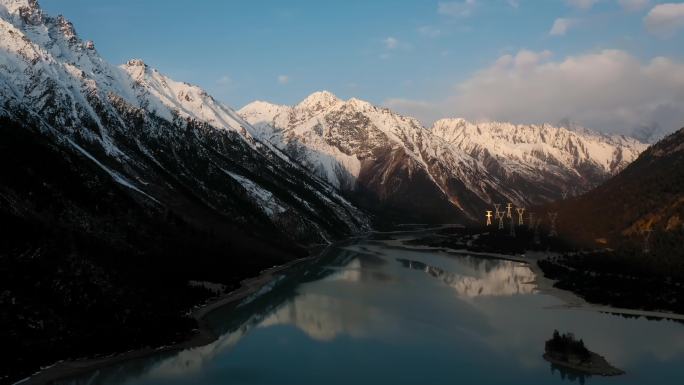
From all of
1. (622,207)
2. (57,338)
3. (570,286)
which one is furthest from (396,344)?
(622,207)

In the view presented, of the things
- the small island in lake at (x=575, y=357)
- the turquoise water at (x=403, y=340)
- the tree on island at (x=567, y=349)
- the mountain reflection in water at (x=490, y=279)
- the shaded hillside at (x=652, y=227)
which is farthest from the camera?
the shaded hillside at (x=652, y=227)

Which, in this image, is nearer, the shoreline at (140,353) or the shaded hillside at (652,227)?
the shoreline at (140,353)

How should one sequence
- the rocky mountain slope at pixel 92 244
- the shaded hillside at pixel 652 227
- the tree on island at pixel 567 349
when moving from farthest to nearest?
the shaded hillside at pixel 652 227, the tree on island at pixel 567 349, the rocky mountain slope at pixel 92 244

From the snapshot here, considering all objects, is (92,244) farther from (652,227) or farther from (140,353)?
(652,227)

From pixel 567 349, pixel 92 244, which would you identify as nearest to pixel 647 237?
pixel 567 349

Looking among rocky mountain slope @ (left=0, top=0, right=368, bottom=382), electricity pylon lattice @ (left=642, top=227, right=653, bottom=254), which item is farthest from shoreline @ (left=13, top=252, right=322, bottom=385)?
electricity pylon lattice @ (left=642, top=227, right=653, bottom=254)

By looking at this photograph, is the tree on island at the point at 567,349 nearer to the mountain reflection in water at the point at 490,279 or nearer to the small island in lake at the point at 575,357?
the small island in lake at the point at 575,357

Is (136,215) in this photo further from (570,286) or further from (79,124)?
(570,286)

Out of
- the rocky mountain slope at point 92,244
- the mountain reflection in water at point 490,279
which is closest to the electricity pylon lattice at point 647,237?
the mountain reflection in water at point 490,279
